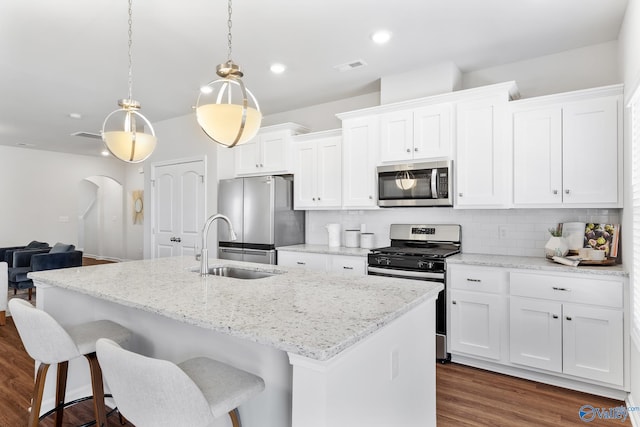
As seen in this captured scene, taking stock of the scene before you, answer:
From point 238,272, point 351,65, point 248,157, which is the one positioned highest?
point 351,65

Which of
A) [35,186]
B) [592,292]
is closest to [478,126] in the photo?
[592,292]

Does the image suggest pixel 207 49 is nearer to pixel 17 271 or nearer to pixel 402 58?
pixel 402 58

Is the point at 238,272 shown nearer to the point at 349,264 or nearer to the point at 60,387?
the point at 60,387

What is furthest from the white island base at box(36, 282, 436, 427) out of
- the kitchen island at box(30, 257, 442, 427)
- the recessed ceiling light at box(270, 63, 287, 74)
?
the recessed ceiling light at box(270, 63, 287, 74)

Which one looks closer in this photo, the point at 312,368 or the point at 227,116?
the point at 312,368

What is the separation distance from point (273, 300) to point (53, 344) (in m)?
1.02

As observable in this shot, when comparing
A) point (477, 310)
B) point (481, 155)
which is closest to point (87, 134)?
point (481, 155)

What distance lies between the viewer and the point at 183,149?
17.8 feet

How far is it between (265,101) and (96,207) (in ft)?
27.1

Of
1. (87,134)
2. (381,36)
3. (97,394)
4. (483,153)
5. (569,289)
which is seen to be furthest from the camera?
(87,134)

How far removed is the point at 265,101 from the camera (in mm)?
4566

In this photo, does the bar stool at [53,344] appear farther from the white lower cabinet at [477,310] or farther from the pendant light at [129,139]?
the white lower cabinet at [477,310]

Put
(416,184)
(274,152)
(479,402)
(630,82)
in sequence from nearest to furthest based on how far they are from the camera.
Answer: (630,82) < (479,402) < (416,184) < (274,152)

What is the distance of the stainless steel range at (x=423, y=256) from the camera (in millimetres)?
3176
